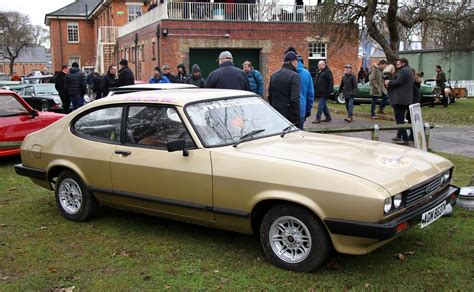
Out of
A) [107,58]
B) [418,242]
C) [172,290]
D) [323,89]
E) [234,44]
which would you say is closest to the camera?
[172,290]

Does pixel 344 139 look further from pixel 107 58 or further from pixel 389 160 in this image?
pixel 107 58

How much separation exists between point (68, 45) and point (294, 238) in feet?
189

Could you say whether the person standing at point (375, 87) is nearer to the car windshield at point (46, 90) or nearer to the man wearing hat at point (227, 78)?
the man wearing hat at point (227, 78)

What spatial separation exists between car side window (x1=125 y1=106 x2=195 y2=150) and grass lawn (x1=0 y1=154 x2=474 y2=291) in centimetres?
103

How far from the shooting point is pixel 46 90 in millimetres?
20984

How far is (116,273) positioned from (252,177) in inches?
57.2

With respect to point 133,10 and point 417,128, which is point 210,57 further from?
point 417,128

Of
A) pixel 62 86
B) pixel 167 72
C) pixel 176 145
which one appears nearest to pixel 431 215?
pixel 176 145

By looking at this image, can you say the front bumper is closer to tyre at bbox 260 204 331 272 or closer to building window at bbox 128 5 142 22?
tyre at bbox 260 204 331 272

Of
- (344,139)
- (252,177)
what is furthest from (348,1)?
(252,177)

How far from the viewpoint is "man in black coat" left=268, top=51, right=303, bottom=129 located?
7.87m

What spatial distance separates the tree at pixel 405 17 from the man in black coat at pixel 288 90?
12260mm

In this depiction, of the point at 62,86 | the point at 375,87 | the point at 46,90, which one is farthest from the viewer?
the point at 46,90

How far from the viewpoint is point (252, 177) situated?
14.9 feet
